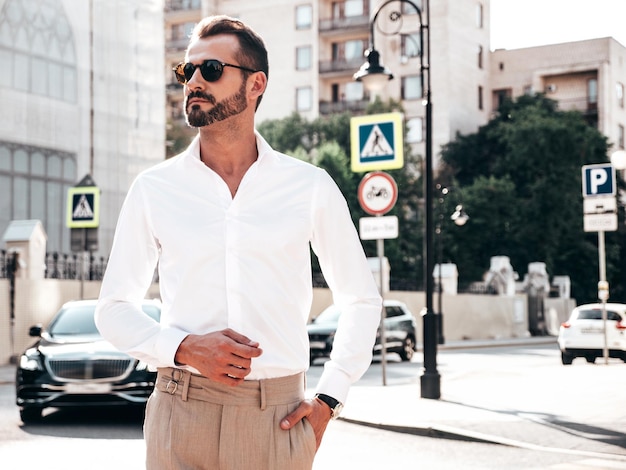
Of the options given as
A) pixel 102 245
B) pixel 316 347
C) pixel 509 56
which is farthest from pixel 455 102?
pixel 316 347

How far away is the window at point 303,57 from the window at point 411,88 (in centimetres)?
606

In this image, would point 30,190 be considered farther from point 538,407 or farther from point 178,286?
point 178,286

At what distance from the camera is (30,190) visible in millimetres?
34562

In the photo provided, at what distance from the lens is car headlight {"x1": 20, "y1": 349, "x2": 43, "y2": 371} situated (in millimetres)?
12195

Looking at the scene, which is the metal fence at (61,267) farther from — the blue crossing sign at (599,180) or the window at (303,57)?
the window at (303,57)

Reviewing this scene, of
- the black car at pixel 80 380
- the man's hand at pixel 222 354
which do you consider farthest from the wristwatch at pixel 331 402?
the black car at pixel 80 380

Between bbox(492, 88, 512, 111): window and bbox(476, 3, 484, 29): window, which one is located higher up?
bbox(476, 3, 484, 29): window

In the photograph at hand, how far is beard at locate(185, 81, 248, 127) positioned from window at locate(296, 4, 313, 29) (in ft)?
217

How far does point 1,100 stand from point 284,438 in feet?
Result: 104

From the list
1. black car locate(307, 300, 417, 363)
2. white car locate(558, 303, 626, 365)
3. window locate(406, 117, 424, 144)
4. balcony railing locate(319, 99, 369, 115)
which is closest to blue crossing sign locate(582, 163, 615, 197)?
white car locate(558, 303, 626, 365)

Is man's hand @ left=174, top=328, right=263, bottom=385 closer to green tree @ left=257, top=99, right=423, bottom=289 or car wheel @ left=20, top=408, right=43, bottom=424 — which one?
car wheel @ left=20, top=408, right=43, bottom=424

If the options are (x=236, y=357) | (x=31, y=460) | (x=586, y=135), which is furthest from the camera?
(x=586, y=135)

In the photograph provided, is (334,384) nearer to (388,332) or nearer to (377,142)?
(377,142)

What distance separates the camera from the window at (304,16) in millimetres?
68125
